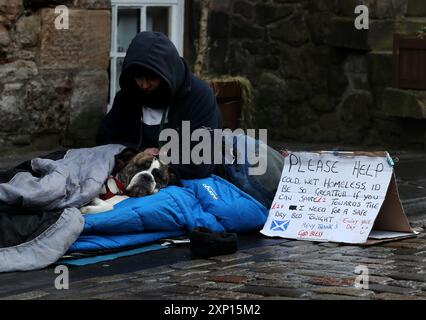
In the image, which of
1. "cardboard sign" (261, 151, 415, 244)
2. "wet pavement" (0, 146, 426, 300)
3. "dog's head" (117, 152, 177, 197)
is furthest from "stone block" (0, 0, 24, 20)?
"wet pavement" (0, 146, 426, 300)

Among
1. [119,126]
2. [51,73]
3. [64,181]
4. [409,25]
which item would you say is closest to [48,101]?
[51,73]

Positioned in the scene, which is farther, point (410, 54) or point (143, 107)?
point (410, 54)

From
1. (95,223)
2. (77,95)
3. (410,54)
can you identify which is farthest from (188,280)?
(410,54)

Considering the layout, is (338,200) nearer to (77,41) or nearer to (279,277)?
(279,277)

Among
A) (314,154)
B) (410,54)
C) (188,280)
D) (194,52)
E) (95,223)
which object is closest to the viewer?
(188,280)

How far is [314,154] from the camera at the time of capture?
701 cm

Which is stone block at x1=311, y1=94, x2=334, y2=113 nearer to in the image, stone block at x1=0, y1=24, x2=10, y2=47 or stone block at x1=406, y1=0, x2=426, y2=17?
stone block at x1=406, y1=0, x2=426, y2=17

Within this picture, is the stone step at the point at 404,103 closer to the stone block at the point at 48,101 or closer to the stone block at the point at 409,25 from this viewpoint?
the stone block at the point at 409,25

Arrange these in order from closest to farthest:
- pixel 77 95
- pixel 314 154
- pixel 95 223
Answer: pixel 95 223
pixel 314 154
pixel 77 95

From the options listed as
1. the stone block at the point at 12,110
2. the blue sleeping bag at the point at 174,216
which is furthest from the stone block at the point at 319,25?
the blue sleeping bag at the point at 174,216

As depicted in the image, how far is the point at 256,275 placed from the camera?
18.6 feet

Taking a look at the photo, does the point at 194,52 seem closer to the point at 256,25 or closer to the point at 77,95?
the point at 256,25

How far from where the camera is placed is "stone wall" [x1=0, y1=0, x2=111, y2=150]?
8344mm

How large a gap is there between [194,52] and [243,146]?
12.8 ft
